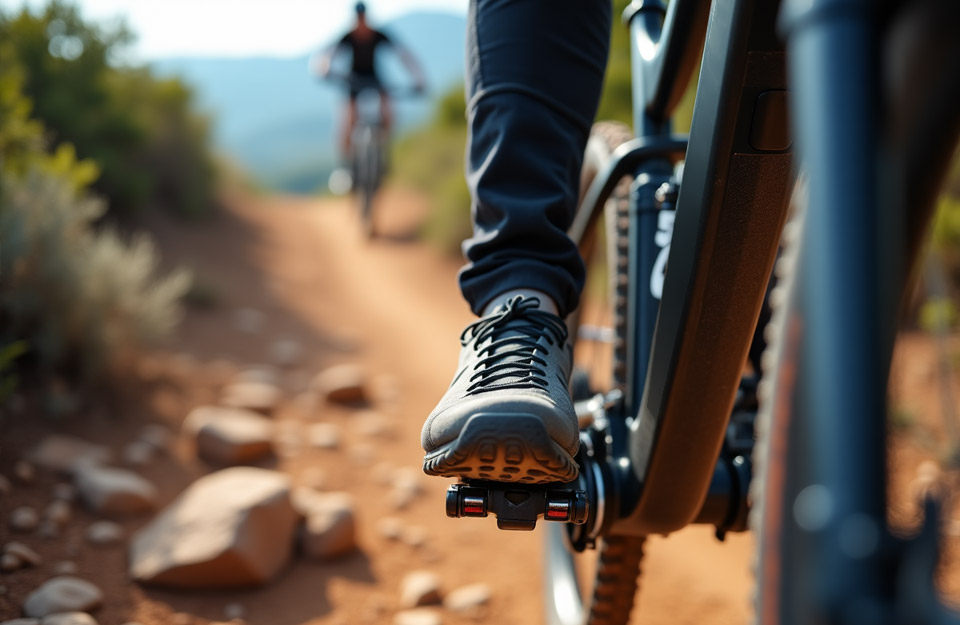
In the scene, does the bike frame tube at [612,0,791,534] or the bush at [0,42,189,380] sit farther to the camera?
the bush at [0,42,189,380]

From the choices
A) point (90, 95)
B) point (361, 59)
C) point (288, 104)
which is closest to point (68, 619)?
point (90, 95)

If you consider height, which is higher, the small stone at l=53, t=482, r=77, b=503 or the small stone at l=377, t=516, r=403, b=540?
the small stone at l=53, t=482, r=77, b=503

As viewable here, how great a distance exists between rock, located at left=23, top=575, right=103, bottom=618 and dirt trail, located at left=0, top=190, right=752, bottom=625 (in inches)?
1.6

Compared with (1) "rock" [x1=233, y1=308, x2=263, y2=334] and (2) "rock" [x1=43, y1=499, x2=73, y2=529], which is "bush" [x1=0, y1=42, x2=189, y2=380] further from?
(1) "rock" [x1=233, y1=308, x2=263, y2=334]

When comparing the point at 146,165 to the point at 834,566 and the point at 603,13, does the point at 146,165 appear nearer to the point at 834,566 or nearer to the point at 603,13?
the point at 603,13

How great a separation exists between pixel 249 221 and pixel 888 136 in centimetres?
769

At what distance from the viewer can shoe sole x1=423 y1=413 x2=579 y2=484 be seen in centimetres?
71

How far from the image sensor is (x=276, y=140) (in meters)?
61.4

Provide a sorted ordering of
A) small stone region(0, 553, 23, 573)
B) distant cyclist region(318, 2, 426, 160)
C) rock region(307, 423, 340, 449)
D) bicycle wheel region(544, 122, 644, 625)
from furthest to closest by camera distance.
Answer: distant cyclist region(318, 2, 426, 160), rock region(307, 423, 340, 449), small stone region(0, 553, 23, 573), bicycle wheel region(544, 122, 644, 625)

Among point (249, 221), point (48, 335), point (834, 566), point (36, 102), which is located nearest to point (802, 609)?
point (834, 566)

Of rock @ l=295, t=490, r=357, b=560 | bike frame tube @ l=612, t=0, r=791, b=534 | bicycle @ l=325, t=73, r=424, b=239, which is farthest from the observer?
bicycle @ l=325, t=73, r=424, b=239

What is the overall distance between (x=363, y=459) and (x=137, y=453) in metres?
0.67

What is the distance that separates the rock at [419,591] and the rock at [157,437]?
100cm

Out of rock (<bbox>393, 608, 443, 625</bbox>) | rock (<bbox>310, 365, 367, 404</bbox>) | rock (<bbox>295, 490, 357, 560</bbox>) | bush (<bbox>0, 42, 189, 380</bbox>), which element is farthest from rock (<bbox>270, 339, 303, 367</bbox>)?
rock (<bbox>393, 608, 443, 625</bbox>)
